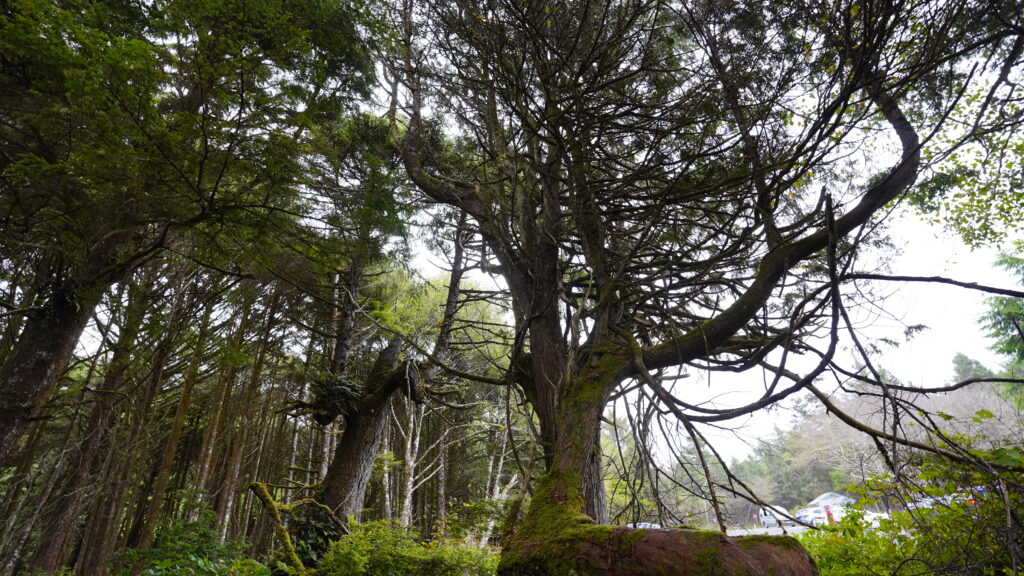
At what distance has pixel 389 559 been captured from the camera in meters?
4.25

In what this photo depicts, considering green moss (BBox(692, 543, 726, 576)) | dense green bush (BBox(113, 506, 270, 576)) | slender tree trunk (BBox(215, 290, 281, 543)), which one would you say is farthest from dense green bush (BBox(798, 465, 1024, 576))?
slender tree trunk (BBox(215, 290, 281, 543))

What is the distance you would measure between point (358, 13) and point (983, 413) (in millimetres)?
6453

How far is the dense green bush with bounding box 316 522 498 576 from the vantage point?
3989 millimetres

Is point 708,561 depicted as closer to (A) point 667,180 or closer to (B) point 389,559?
(A) point 667,180

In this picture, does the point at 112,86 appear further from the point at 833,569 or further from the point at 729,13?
the point at 833,569

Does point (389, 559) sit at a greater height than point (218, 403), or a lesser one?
lesser

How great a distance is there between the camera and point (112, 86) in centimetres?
294

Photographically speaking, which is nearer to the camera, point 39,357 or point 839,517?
point 39,357

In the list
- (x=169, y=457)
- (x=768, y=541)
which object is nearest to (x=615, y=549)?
(x=768, y=541)

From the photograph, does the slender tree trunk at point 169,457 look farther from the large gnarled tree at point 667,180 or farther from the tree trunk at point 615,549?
the tree trunk at point 615,549

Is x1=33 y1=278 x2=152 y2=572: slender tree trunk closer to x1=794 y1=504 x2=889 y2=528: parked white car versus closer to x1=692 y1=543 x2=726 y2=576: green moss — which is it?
x1=692 y1=543 x2=726 y2=576: green moss

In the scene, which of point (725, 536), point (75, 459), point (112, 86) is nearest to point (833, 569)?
point (725, 536)

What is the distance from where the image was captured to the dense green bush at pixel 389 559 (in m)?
3.99

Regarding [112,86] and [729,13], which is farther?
[729,13]
